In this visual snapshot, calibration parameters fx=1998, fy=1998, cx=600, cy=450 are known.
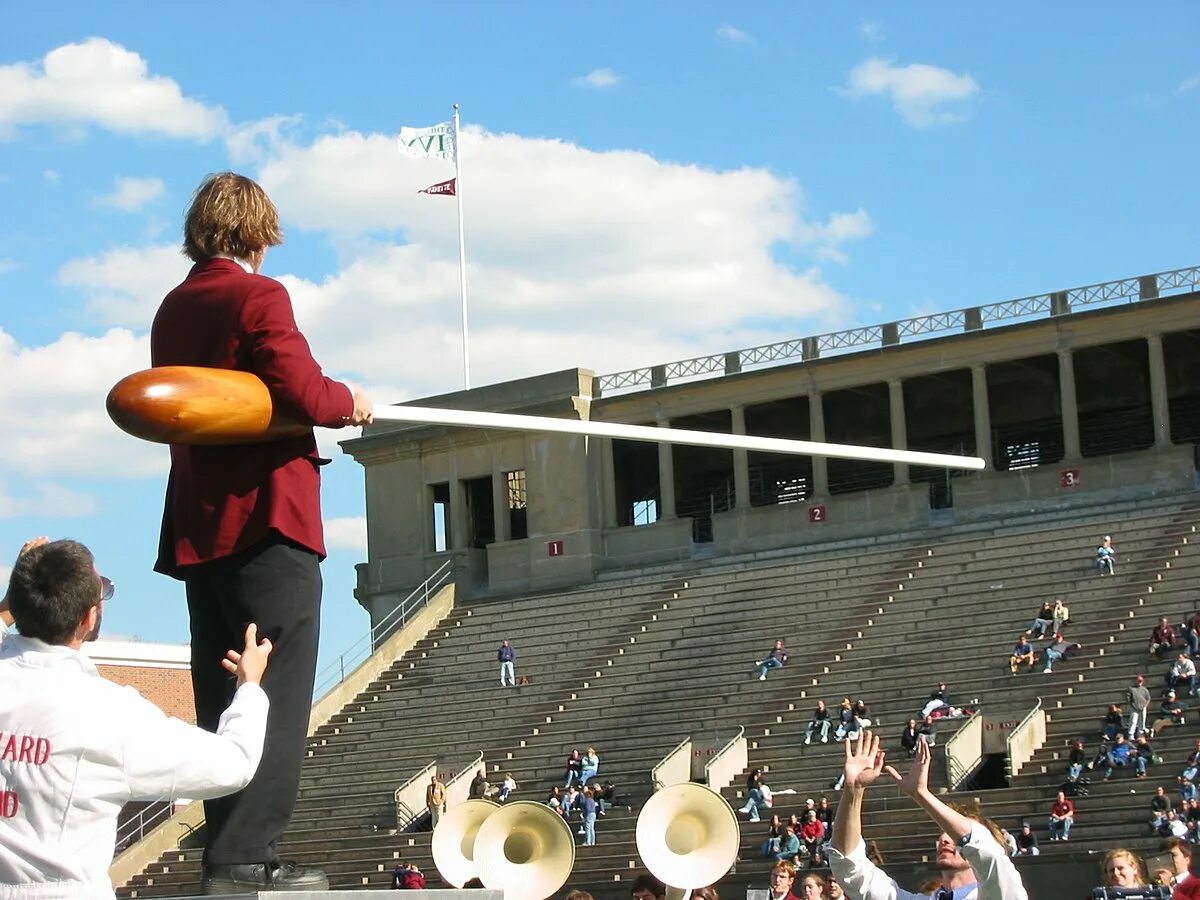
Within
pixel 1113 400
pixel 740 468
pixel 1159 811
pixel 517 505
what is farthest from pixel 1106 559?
pixel 517 505

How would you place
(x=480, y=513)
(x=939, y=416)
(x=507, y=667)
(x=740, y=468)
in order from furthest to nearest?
(x=480, y=513) → (x=939, y=416) → (x=740, y=468) → (x=507, y=667)

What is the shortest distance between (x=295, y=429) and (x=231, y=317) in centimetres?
38

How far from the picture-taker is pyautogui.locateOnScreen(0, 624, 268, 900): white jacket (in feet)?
13.9

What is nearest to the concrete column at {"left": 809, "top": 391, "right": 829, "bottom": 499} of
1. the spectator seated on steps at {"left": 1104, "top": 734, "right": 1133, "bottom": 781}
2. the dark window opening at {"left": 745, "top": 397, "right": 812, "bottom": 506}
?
the dark window opening at {"left": 745, "top": 397, "right": 812, "bottom": 506}

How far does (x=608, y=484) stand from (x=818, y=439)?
5.95 meters

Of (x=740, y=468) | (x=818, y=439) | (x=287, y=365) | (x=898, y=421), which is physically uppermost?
(x=898, y=421)

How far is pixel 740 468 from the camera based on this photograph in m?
48.3

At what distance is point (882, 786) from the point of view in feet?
107

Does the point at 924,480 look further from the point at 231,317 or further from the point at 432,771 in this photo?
the point at 231,317

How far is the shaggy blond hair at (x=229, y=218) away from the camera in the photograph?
5898 millimetres

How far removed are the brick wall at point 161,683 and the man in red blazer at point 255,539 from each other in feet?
141

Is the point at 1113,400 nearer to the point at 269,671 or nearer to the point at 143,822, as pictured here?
the point at 143,822

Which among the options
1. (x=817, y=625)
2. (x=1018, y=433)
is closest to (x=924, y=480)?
(x=1018, y=433)

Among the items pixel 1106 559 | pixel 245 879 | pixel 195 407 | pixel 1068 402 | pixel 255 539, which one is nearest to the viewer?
pixel 195 407
